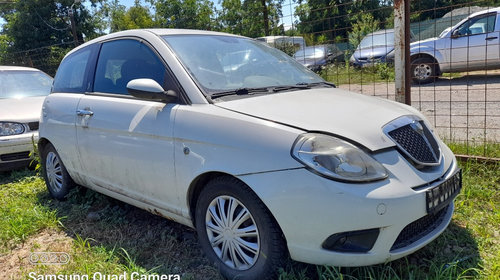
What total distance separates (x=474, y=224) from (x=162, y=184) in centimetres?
235

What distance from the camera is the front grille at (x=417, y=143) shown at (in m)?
2.24

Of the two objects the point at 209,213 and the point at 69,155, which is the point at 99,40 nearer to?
the point at 69,155

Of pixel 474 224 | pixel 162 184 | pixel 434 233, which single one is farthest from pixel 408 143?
pixel 162 184

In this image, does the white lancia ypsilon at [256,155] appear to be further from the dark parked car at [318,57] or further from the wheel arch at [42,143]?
the dark parked car at [318,57]

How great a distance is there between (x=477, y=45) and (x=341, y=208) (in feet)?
32.7

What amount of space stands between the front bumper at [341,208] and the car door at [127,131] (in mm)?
808

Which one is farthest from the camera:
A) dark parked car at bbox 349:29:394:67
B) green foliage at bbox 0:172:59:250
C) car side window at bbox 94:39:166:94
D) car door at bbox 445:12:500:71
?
dark parked car at bbox 349:29:394:67

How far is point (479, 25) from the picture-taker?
33.9ft

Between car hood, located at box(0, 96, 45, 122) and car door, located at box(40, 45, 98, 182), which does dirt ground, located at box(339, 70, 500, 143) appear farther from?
car hood, located at box(0, 96, 45, 122)

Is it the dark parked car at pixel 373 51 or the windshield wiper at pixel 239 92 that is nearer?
the windshield wiper at pixel 239 92

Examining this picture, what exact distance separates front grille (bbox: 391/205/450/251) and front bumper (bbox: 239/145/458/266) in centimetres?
2

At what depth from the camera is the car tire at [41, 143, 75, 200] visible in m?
3.98

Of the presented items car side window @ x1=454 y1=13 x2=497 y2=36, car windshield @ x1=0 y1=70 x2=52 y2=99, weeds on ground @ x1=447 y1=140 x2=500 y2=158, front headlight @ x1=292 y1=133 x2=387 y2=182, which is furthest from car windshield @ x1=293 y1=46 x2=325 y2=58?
front headlight @ x1=292 y1=133 x2=387 y2=182

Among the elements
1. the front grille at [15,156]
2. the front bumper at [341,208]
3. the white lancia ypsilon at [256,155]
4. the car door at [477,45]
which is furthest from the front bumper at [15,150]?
the car door at [477,45]
